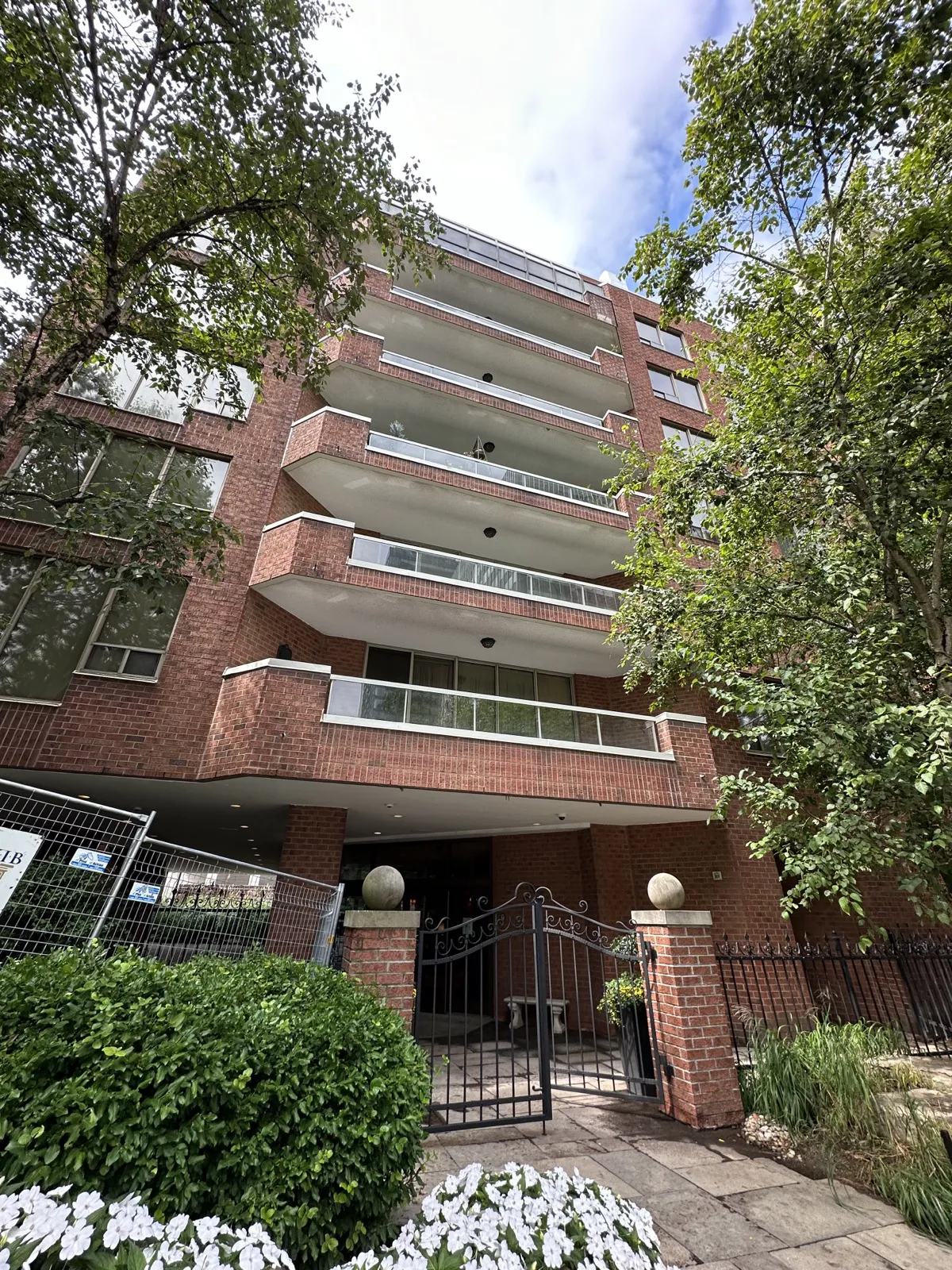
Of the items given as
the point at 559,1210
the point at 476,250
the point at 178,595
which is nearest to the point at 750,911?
the point at 559,1210

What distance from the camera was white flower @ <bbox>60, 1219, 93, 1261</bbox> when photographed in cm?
152

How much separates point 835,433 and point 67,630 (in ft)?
39.1

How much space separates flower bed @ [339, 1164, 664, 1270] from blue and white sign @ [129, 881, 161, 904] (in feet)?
11.6

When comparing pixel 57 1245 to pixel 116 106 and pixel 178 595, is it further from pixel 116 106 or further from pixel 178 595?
pixel 116 106

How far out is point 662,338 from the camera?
763 inches

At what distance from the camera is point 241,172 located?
7.62 m

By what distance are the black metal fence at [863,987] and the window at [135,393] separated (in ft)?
46.0

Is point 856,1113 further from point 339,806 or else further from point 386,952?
point 339,806

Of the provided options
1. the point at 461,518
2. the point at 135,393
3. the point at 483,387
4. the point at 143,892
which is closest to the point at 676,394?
the point at 483,387

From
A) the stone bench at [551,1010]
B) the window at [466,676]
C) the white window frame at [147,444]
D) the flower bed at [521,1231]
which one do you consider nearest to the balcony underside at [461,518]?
the white window frame at [147,444]

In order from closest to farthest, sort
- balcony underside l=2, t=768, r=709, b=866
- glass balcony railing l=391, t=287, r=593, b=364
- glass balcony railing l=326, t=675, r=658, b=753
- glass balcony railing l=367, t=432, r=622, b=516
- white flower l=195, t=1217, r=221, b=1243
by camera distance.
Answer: white flower l=195, t=1217, r=221, b=1243 < balcony underside l=2, t=768, r=709, b=866 < glass balcony railing l=326, t=675, r=658, b=753 < glass balcony railing l=367, t=432, r=622, b=516 < glass balcony railing l=391, t=287, r=593, b=364

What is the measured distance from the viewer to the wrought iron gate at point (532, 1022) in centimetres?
526

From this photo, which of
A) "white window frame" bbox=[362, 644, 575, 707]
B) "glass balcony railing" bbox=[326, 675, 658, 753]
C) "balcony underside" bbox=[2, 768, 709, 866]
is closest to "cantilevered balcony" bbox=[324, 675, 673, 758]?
"glass balcony railing" bbox=[326, 675, 658, 753]

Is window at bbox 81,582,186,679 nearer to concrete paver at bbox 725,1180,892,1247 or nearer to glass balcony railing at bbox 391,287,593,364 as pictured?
concrete paver at bbox 725,1180,892,1247
